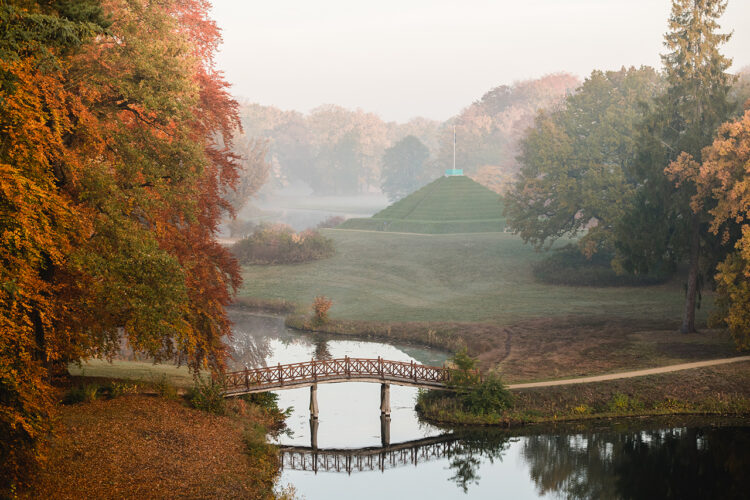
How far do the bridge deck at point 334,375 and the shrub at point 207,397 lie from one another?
1.84 m

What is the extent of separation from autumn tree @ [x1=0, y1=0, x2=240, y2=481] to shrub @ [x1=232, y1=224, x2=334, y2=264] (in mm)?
45750

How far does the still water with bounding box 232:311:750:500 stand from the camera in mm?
28297

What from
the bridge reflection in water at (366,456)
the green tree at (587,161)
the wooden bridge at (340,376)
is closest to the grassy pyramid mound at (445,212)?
the green tree at (587,161)

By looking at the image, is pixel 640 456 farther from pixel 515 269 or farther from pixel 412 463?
pixel 515 269

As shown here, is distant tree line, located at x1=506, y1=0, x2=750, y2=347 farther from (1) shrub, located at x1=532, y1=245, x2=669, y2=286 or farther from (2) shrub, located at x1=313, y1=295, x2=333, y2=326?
(2) shrub, located at x1=313, y1=295, x2=333, y2=326

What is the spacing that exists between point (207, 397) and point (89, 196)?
10.5 metres

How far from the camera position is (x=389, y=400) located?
3722 centimetres

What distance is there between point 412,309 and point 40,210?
140 feet

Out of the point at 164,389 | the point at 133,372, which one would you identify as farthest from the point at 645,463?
the point at 133,372

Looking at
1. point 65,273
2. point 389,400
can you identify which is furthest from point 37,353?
point 389,400

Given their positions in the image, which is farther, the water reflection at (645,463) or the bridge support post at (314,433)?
the bridge support post at (314,433)

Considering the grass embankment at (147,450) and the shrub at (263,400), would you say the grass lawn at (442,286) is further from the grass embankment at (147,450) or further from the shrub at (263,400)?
the grass embankment at (147,450)

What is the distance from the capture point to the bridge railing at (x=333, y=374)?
110ft

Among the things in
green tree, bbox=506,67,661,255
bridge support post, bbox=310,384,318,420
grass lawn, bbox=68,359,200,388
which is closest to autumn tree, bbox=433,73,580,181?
green tree, bbox=506,67,661,255
